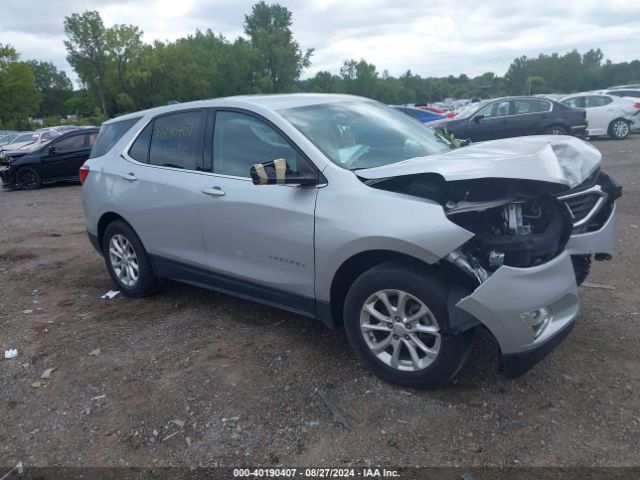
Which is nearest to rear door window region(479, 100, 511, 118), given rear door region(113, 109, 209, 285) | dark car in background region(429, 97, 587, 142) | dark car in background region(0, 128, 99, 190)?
dark car in background region(429, 97, 587, 142)

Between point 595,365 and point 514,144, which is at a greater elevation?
point 514,144

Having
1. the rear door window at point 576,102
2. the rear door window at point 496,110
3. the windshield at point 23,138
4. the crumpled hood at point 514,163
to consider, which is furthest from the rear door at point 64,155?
the rear door window at point 576,102

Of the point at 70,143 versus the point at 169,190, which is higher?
the point at 169,190

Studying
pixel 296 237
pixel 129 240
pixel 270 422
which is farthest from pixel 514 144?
pixel 129 240

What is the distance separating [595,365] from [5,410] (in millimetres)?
3837

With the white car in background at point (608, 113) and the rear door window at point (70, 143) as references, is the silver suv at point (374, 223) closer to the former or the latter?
the rear door window at point (70, 143)

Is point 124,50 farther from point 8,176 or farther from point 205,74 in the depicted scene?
point 8,176

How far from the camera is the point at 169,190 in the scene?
469 centimetres

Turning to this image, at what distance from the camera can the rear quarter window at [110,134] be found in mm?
5449

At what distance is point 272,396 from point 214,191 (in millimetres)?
1621

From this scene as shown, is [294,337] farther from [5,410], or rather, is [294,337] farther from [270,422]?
[5,410]

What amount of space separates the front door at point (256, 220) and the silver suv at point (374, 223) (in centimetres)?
1

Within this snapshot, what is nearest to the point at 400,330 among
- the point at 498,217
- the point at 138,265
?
the point at 498,217

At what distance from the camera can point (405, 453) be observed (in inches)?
116
